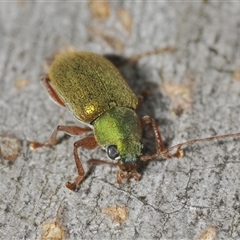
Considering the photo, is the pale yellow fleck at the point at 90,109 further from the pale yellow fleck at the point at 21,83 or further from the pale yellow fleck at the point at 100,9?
the pale yellow fleck at the point at 100,9

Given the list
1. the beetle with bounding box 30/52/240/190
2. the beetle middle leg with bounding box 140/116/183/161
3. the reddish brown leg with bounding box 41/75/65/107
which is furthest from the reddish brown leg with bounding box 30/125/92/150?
the beetle middle leg with bounding box 140/116/183/161

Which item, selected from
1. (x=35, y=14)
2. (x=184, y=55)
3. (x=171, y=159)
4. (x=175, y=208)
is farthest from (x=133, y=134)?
(x=35, y=14)

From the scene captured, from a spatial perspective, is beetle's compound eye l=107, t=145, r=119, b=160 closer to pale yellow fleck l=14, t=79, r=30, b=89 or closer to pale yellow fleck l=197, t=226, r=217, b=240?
pale yellow fleck l=197, t=226, r=217, b=240

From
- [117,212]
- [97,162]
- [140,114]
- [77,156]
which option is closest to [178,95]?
[140,114]

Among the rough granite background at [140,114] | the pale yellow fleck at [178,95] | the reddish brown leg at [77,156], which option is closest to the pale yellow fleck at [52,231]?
the rough granite background at [140,114]

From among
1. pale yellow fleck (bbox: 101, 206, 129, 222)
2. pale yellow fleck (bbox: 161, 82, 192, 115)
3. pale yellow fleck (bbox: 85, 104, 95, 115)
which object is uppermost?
pale yellow fleck (bbox: 85, 104, 95, 115)

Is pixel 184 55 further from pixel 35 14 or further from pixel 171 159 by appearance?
pixel 35 14
